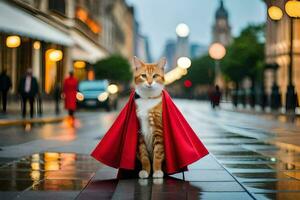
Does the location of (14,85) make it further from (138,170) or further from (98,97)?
(138,170)

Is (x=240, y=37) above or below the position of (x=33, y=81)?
above

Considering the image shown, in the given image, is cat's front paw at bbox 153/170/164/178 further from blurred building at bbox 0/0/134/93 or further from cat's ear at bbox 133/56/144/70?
blurred building at bbox 0/0/134/93

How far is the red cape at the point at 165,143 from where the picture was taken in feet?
21.8

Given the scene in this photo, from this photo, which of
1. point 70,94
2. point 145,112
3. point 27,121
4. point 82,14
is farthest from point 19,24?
point 82,14

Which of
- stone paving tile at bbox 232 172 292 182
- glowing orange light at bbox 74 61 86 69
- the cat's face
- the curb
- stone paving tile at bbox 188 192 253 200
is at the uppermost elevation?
glowing orange light at bbox 74 61 86 69

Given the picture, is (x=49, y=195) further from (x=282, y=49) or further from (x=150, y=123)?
(x=282, y=49)

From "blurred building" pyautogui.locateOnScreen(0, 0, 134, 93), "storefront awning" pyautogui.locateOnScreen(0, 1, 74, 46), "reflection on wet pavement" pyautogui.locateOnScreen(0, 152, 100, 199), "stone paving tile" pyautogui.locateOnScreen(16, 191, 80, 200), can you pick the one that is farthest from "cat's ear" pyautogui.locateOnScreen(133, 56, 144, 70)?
"storefront awning" pyautogui.locateOnScreen(0, 1, 74, 46)

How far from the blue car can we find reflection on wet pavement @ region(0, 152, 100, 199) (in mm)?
25826

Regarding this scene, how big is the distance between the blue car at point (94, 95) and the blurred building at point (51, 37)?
9.75 ft

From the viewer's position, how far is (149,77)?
253 inches

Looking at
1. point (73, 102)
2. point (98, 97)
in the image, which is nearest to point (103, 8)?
point (98, 97)

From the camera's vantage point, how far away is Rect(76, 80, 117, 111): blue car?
35.4 m

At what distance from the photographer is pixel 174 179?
6773 millimetres

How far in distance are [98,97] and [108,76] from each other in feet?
85.5
